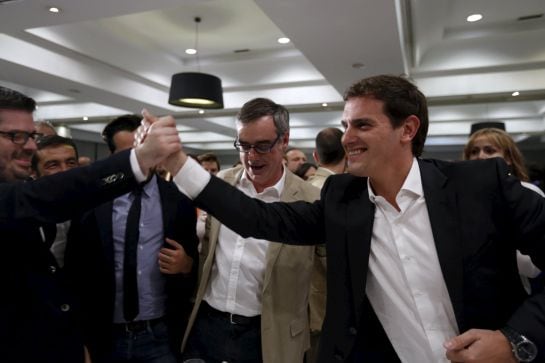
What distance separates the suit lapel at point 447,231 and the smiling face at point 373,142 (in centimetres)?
13

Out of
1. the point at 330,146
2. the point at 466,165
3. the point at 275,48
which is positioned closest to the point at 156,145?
the point at 466,165

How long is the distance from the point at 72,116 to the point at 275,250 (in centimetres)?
1099

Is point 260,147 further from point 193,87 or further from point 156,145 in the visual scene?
point 193,87

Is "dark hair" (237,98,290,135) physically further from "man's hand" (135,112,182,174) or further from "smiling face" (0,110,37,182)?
"smiling face" (0,110,37,182)

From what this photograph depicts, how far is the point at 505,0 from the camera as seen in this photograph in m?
5.07

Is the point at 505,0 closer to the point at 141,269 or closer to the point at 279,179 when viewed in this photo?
the point at 279,179

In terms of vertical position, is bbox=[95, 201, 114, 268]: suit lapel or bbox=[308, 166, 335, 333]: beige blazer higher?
bbox=[95, 201, 114, 268]: suit lapel

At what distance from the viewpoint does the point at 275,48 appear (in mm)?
7258

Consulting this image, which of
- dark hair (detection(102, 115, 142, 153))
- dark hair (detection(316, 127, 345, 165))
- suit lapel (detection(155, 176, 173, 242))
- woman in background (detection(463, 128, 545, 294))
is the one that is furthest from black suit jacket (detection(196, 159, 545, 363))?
dark hair (detection(316, 127, 345, 165))

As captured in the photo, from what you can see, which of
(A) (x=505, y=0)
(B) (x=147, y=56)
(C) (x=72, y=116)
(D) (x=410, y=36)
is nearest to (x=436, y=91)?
(D) (x=410, y=36)

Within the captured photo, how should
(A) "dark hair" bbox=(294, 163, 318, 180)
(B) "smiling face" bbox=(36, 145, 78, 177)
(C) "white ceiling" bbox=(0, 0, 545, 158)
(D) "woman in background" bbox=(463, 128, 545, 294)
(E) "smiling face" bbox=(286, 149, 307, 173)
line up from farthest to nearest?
(E) "smiling face" bbox=(286, 149, 307, 173) → (A) "dark hair" bbox=(294, 163, 318, 180) → (C) "white ceiling" bbox=(0, 0, 545, 158) → (D) "woman in background" bbox=(463, 128, 545, 294) → (B) "smiling face" bbox=(36, 145, 78, 177)

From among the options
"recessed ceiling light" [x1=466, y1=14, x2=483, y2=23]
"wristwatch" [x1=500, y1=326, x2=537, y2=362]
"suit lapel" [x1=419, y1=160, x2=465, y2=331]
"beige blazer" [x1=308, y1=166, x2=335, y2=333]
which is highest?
"recessed ceiling light" [x1=466, y1=14, x2=483, y2=23]

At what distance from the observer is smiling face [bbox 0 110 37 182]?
133 cm

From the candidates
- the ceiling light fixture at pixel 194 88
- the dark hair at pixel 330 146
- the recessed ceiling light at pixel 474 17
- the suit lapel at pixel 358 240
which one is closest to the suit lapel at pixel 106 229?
the suit lapel at pixel 358 240
